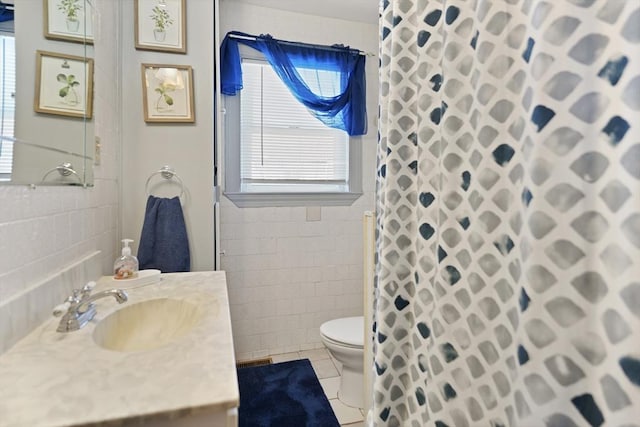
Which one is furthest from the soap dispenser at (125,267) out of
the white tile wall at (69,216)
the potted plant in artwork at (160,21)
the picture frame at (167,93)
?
the potted plant in artwork at (160,21)

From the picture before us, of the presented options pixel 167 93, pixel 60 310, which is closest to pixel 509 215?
pixel 60 310

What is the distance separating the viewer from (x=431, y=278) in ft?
2.30

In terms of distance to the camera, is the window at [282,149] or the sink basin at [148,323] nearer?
the sink basin at [148,323]

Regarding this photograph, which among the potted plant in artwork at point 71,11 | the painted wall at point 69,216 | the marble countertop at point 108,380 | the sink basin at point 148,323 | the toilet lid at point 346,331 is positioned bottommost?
the toilet lid at point 346,331

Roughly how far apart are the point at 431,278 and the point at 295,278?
1711 mm

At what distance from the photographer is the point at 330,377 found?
2.00 metres

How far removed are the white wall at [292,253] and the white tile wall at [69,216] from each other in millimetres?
781

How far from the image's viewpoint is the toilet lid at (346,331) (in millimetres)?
1647

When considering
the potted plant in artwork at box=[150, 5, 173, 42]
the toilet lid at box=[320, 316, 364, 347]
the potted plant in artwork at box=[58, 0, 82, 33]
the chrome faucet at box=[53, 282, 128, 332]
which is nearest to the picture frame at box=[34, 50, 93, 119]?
the potted plant in artwork at box=[58, 0, 82, 33]

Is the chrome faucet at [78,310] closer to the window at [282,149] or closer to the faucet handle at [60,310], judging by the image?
the faucet handle at [60,310]

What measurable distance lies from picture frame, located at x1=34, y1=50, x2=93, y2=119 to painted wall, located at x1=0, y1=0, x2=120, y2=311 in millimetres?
85

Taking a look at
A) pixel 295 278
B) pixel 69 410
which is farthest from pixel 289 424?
pixel 69 410

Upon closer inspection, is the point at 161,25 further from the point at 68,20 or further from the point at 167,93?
the point at 68,20

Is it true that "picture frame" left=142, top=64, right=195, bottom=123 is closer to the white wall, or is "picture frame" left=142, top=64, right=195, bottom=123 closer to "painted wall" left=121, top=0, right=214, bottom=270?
"painted wall" left=121, top=0, right=214, bottom=270
